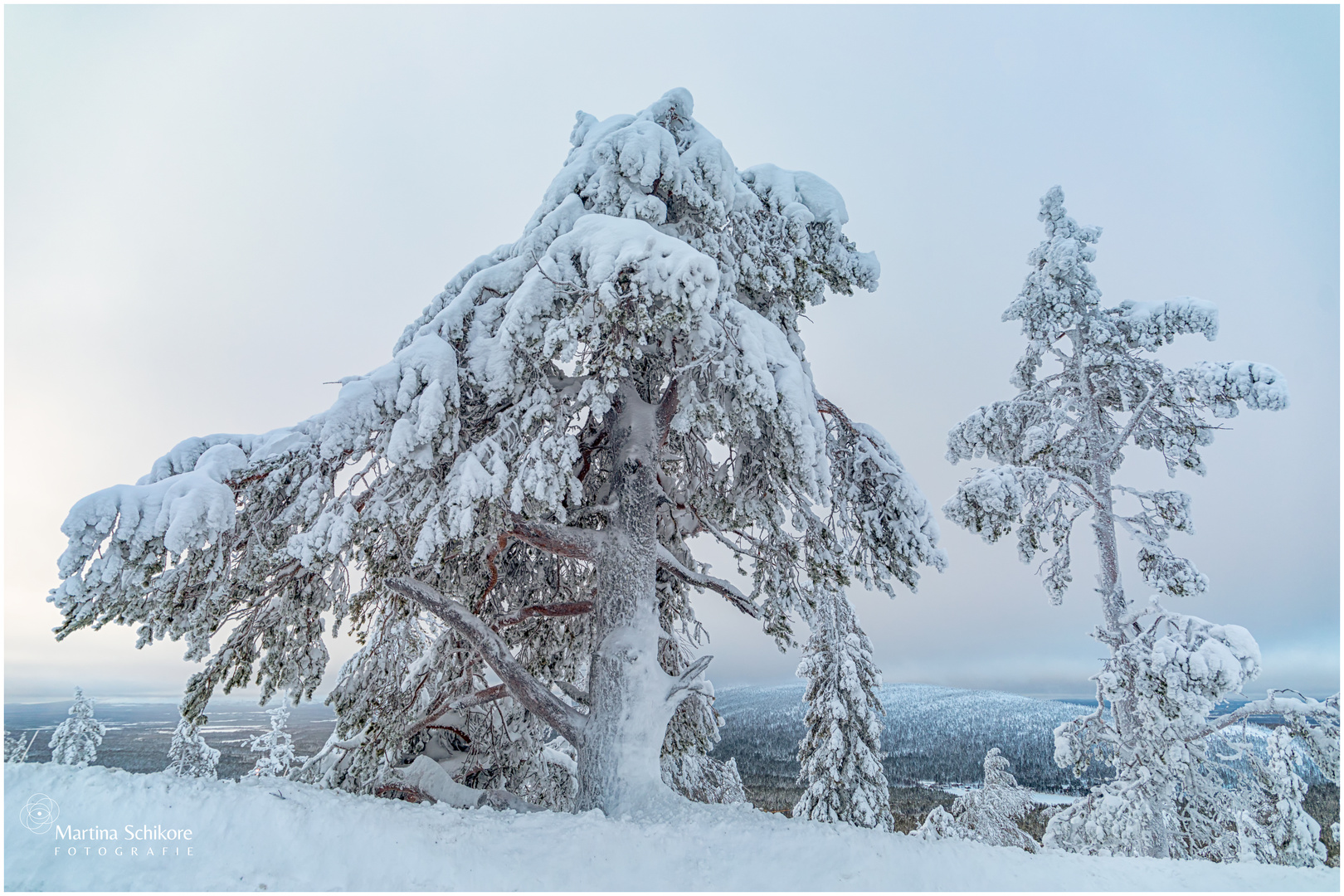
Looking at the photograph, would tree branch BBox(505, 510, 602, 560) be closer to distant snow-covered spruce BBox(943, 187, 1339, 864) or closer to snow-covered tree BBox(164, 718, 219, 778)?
distant snow-covered spruce BBox(943, 187, 1339, 864)

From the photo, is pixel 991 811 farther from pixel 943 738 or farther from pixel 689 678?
pixel 943 738

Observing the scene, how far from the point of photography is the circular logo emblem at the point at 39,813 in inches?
186

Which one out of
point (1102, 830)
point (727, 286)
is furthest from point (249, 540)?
point (1102, 830)

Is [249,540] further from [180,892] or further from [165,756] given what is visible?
[165,756]

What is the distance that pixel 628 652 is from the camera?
23.5 ft

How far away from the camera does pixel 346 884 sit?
15.2ft

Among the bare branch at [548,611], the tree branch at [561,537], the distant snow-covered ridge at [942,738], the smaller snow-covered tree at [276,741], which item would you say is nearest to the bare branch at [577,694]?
the bare branch at [548,611]

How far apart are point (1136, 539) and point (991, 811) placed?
47.3ft

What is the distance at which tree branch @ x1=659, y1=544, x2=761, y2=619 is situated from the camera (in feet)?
26.7

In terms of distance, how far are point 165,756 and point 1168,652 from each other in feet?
113

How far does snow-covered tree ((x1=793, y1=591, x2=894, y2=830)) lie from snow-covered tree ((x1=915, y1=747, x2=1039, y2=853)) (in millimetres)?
7331

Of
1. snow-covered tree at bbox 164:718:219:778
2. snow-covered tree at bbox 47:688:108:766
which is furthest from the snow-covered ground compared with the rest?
snow-covered tree at bbox 47:688:108:766

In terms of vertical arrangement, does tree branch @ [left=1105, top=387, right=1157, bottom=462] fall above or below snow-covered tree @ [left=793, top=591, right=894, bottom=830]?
above

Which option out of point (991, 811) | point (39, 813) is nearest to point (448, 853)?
point (39, 813)
